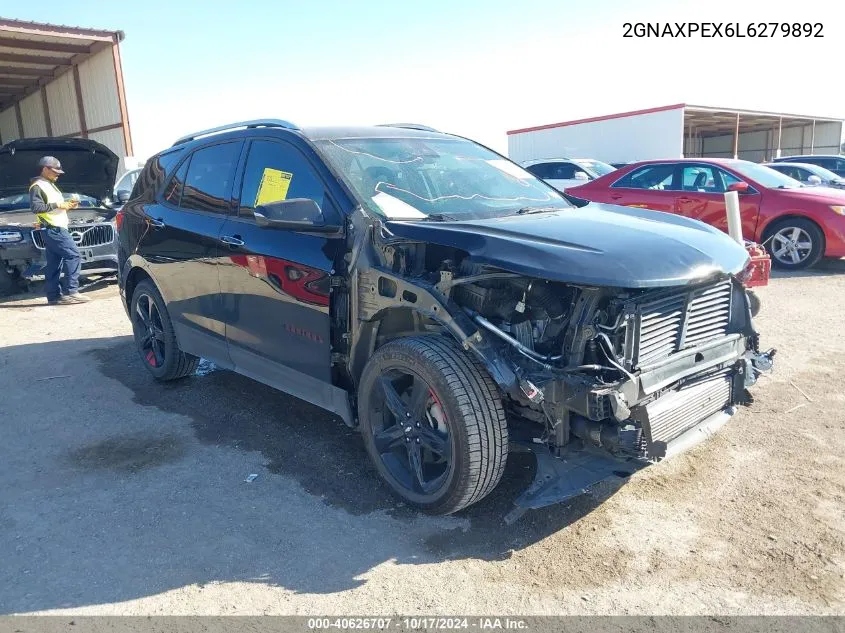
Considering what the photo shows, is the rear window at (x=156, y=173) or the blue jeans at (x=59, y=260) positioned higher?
the rear window at (x=156, y=173)

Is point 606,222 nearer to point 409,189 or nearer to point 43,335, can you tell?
point 409,189

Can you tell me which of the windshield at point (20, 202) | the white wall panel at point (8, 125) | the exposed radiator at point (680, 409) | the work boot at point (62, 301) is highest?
the white wall panel at point (8, 125)

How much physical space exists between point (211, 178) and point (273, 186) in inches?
30.9

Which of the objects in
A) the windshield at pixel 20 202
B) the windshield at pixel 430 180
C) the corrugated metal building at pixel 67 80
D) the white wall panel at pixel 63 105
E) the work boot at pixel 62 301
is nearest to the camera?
the windshield at pixel 430 180

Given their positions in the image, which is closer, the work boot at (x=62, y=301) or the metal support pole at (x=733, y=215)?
the metal support pole at (x=733, y=215)

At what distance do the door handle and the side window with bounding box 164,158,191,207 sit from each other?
880mm

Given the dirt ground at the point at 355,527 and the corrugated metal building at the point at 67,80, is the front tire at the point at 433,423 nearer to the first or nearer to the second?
the dirt ground at the point at 355,527

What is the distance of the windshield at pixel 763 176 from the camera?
9.48 m

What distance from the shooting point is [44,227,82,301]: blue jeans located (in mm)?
8570

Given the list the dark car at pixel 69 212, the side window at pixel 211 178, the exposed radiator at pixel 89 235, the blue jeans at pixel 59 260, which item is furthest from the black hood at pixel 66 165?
the side window at pixel 211 178

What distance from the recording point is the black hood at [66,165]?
30.5ft

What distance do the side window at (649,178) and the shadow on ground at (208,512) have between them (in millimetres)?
7018

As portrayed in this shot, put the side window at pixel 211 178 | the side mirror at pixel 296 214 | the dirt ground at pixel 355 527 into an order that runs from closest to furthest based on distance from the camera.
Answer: the dirt ground at pixel 355 527 → the side mirror at pixel 296 214 → the side window at pixel 211 178

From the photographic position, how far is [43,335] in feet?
23.2
